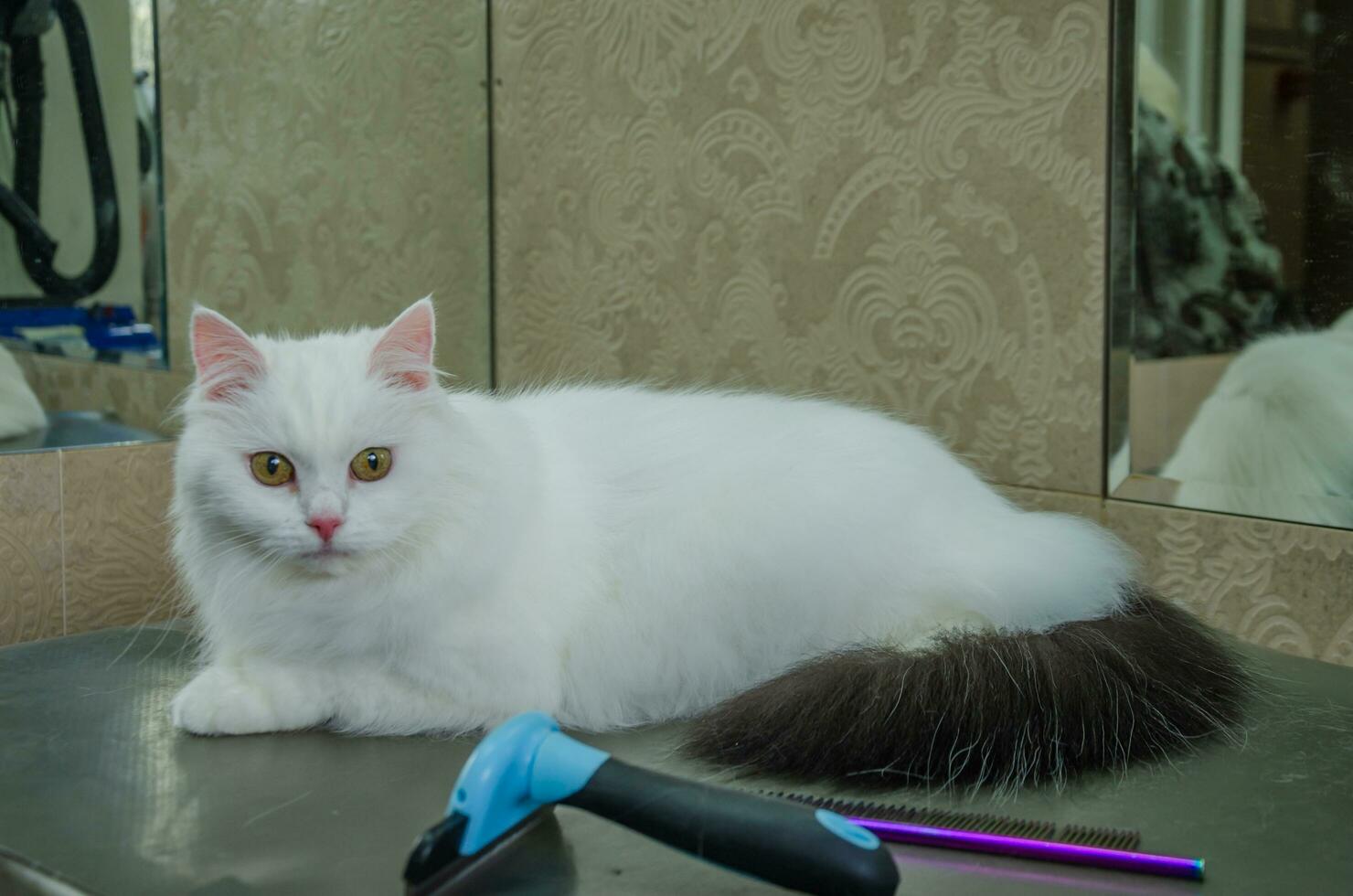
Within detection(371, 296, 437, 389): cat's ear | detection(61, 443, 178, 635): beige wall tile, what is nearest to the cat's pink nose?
detection(371, 296, 437, 389): cat's ear

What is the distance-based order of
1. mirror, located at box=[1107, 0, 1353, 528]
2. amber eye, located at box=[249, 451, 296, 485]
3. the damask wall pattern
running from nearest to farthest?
amber eye, located at box=[249, 451, 296, 485]
mirror, located at box=[1107, 0, 1353, 528]
the damask wall pattern

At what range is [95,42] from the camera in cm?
170

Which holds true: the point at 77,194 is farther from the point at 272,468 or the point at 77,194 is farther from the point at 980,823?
the point at 980,823

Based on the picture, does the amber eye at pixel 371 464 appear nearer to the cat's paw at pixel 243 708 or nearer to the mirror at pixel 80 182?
the cat's paw at pixel 243 708

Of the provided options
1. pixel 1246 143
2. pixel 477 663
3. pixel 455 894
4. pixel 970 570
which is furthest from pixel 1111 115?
pixel 455 894

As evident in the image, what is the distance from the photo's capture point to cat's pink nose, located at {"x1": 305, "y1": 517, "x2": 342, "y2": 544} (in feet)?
3.28

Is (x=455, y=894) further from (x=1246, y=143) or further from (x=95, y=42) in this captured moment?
(x=95, y=42)

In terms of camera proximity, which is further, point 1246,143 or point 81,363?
point 81,363

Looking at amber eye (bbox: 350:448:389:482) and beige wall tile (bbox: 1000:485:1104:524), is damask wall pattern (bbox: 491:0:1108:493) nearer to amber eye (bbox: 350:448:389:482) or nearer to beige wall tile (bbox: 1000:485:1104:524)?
beige wall tile (bbox: 1000:485:1104:524)

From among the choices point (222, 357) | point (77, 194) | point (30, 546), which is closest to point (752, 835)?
point (222, 357)

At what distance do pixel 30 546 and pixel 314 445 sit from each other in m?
0.82

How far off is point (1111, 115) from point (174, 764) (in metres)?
1.18

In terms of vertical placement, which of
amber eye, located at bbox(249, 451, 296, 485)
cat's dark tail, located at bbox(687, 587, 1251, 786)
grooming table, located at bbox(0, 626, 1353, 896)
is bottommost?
grooming table, located at bbox(0, 626, 1353, 896)

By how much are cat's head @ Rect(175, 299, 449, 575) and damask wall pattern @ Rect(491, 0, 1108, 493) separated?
724 mm
